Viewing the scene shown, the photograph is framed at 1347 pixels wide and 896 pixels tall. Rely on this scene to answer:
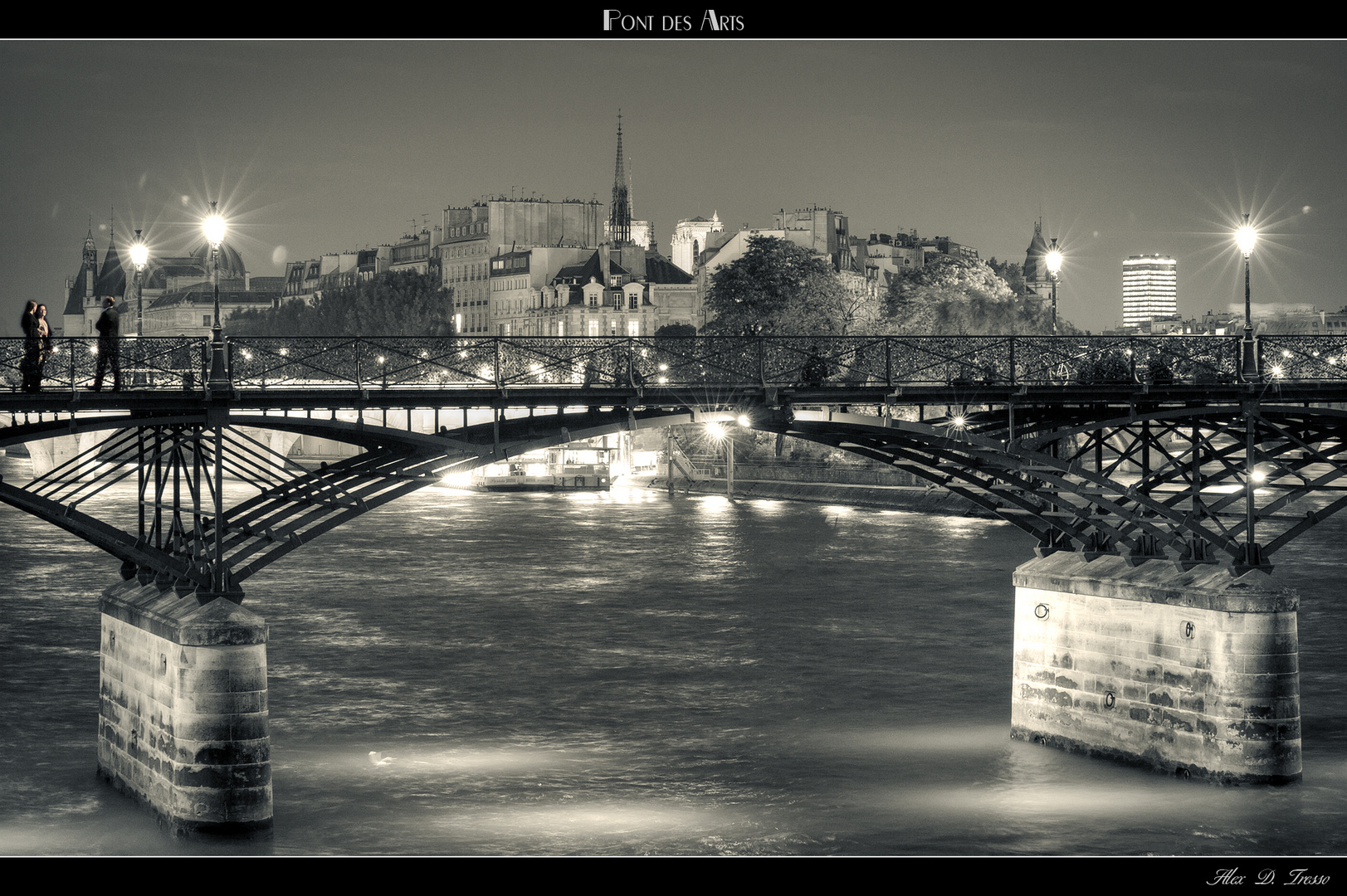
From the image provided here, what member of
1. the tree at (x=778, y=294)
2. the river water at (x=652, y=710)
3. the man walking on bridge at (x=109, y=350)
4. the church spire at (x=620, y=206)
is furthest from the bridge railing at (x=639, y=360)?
the church spire at (x=620, y=206)

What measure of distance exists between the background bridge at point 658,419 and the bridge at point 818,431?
53mm

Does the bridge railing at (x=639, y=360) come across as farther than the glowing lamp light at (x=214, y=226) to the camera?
Yes

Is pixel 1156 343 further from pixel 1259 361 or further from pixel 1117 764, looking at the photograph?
pixel 1117 764

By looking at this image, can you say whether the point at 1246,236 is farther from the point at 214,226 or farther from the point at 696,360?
the point at 214,226

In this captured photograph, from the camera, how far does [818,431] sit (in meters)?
27.9

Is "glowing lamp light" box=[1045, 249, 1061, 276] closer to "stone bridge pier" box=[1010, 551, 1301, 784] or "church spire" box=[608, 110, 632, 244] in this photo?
"stone bridge pier" box=[1010, 551, 1301, 784]

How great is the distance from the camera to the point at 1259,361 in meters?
29.5

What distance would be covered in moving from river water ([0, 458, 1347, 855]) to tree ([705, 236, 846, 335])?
17.2m

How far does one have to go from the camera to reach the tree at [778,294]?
87.7 m

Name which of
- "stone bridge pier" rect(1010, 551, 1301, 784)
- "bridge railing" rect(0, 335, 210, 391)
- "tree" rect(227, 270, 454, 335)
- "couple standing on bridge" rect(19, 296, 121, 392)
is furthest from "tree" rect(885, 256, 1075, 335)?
"couple standing on bridge" rect(19, 296, 121, 392)

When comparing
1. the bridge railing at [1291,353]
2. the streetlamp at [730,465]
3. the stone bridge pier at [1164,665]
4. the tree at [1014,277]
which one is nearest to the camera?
the stone bridge pier at [1164,665]

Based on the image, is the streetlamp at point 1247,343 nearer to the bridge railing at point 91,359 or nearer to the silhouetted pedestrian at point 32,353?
the bridge railing at point 91,359

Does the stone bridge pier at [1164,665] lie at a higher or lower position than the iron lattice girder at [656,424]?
lower
